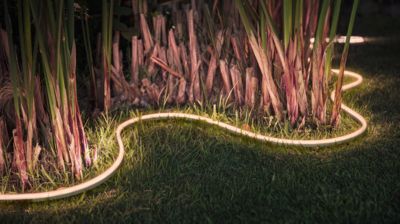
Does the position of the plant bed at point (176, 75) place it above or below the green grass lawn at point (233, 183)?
above

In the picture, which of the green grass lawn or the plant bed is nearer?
the green grass lawn

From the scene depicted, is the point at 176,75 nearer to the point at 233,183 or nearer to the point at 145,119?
the point at 145,119

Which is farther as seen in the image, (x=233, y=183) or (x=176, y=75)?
(x=176, y=75)

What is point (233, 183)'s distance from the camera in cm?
162

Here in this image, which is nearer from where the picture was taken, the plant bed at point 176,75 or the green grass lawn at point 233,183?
the green grass lawn at point 233,183

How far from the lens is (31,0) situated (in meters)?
1.46

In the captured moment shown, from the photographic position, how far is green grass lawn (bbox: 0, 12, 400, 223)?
1.44 m

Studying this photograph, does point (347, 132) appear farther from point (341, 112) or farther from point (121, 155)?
point (121, 155)

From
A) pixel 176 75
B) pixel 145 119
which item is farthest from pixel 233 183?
pixel 176 75

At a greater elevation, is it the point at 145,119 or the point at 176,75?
the point at 176,75

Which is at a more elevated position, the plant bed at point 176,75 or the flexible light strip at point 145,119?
the plant bed at point 176,75

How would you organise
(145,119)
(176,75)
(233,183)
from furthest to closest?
(176,75), (145,119), (233,183)

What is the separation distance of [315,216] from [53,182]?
0.79 metres

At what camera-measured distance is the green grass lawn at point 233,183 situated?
1443 millimetres
